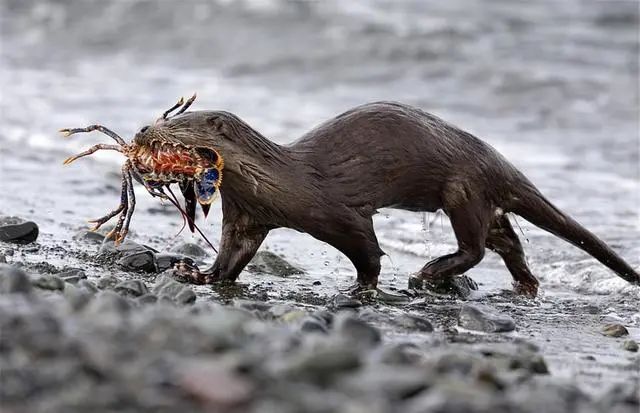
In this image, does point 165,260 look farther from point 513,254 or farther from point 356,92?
point 356,92

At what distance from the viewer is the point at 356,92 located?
46.1ft

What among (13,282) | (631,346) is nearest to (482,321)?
(631,346)

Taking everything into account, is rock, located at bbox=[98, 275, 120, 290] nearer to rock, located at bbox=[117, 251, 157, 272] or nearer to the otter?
the otter

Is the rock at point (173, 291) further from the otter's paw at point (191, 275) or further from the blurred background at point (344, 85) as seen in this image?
the blurred background at point (344, 85)

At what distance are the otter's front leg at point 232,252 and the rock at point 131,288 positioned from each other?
715 millimetres

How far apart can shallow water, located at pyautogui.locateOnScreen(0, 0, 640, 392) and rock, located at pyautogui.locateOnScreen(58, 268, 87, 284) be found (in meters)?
0.54

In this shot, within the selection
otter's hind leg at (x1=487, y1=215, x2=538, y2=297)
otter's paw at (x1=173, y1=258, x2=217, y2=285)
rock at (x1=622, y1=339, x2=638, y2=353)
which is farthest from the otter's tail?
otter's paw at (x1=173, y1=258, x2=217, y2=285)

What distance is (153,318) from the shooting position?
11.8 feet

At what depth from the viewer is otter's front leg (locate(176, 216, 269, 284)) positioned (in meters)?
5.79

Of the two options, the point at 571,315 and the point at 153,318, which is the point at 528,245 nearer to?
the point at 571,315

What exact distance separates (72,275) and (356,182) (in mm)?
1429

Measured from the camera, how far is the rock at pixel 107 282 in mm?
5262

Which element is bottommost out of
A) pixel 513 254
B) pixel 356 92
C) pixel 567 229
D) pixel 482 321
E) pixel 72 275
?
pixel 72 275

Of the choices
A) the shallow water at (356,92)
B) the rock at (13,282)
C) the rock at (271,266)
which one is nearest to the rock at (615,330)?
the shallow water at (356,92)
